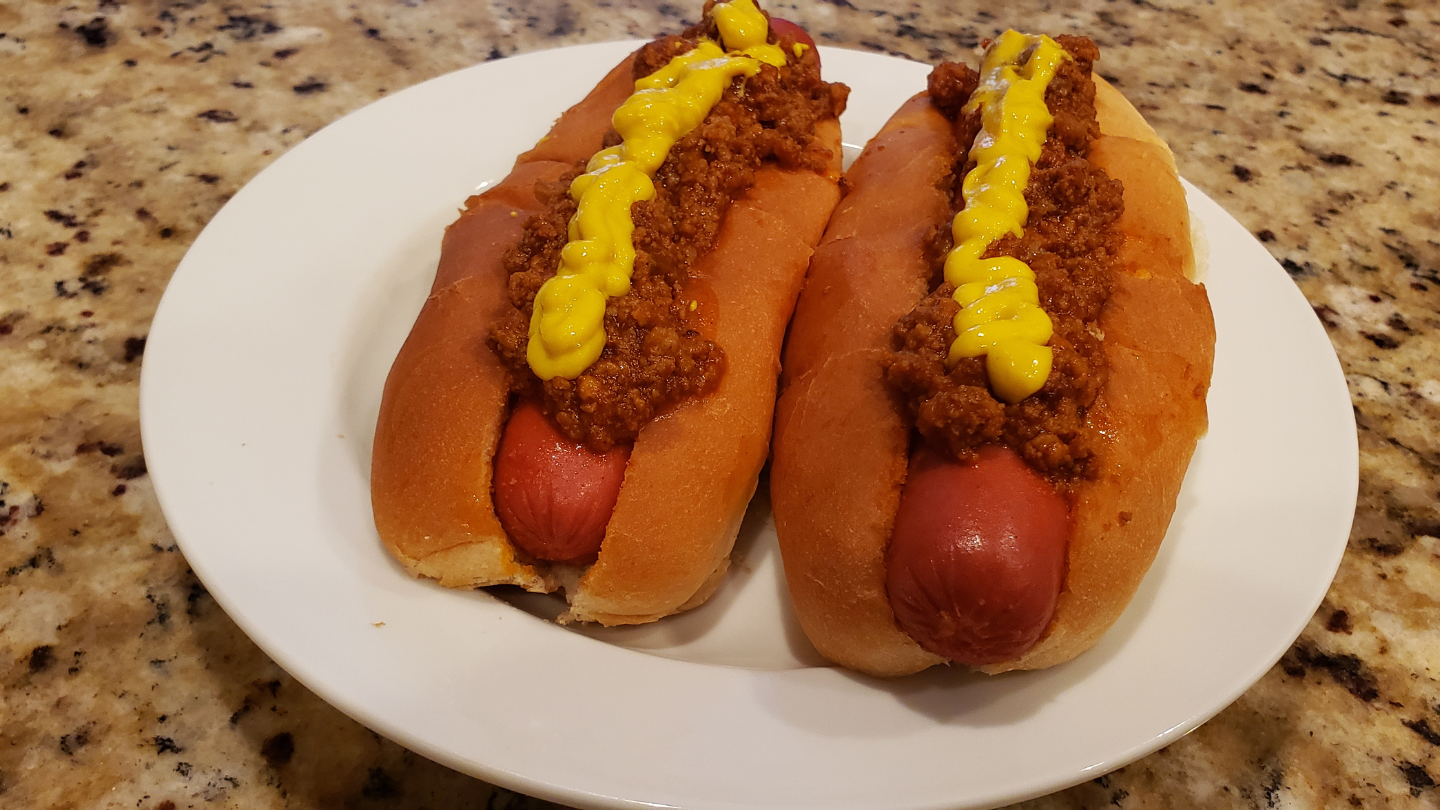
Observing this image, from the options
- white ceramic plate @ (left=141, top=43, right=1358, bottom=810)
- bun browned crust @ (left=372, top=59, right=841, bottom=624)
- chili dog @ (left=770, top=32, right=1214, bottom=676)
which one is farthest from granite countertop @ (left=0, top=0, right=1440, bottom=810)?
chili dog @ (left=770, top=32, right=1214, bottom=676)

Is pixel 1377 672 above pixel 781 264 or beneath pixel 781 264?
beneath

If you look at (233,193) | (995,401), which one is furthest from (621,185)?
(233,193)

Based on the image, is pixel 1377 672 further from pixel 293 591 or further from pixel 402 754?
pixel 293 591

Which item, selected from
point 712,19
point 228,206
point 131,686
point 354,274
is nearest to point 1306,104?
point 712,19

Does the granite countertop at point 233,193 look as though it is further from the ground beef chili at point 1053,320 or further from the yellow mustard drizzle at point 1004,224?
the yellow mustard drizzle at point 1004,224

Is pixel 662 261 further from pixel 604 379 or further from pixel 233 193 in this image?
pixel 233 193

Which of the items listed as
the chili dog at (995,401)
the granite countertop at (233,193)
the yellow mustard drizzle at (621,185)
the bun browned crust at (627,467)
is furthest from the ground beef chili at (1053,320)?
the granite countertop at (233,193)
